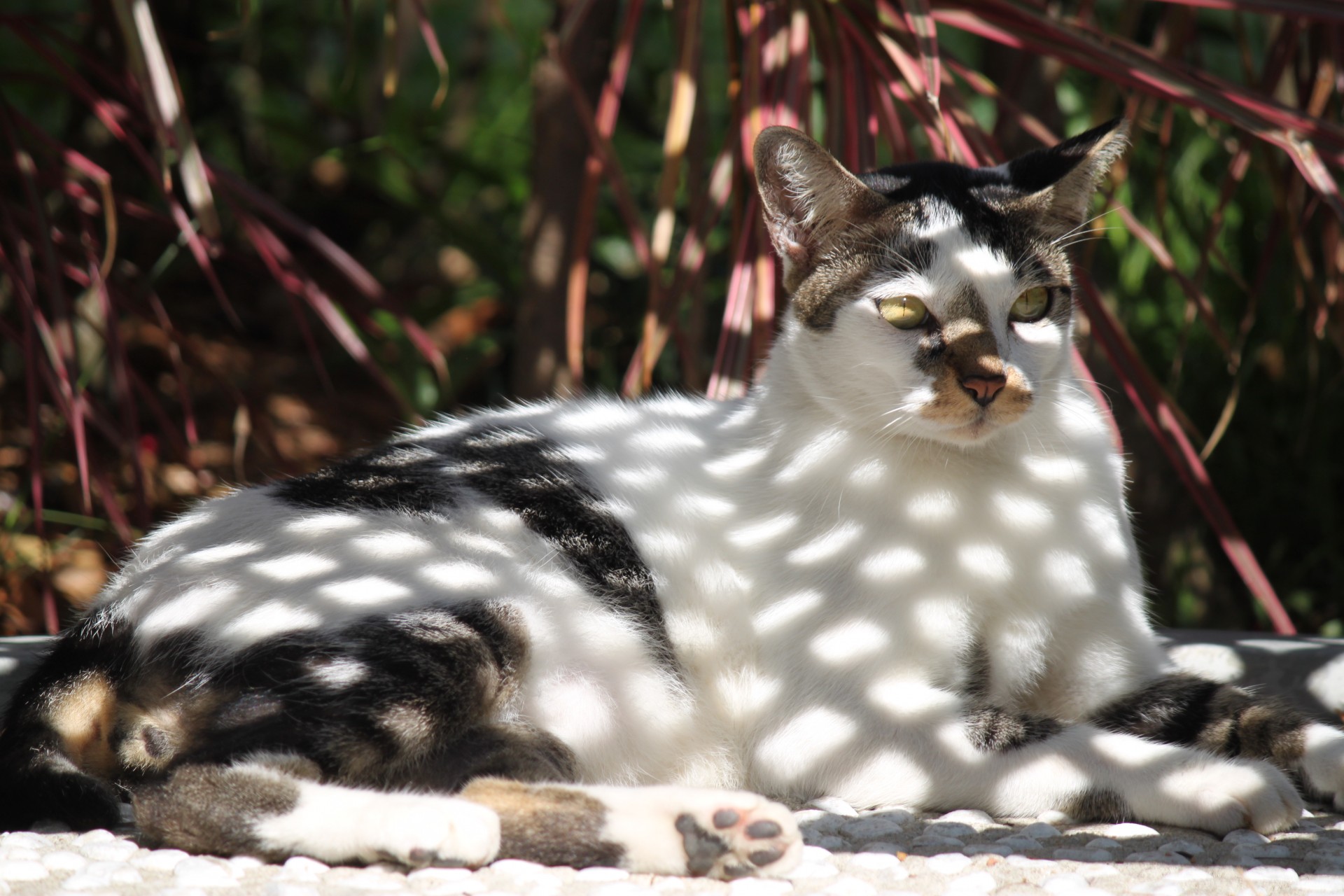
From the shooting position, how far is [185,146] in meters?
1.73

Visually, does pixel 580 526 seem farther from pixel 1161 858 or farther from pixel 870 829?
pixel 1161 858

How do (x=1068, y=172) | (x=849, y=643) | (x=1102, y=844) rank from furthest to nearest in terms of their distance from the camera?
(x=1068, y=172) → (x=849, y=643) → (x=1102, y=844)

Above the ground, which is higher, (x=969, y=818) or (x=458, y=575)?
(x=458, y=575)

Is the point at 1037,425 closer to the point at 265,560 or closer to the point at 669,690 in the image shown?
the point at 669,690

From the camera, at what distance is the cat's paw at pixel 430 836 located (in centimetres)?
114

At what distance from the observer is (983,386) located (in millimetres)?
1449

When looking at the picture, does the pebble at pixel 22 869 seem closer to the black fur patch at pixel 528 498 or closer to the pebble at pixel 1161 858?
the black fur patch at pixel 528 498

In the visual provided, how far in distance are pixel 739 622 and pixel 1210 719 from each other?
640mm

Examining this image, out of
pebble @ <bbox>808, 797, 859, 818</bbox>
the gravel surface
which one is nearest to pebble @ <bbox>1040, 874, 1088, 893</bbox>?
the gravel surface

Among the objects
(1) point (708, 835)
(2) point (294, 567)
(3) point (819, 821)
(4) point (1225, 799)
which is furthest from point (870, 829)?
(2) point (294, 567)

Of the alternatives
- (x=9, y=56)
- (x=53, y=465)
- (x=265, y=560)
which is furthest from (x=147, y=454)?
(x=265, y=560)

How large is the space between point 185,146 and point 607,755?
110 centimetres

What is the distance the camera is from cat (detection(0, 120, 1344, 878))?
Answer: 125 centimetres

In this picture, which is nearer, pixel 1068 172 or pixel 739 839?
pixel 739 839
